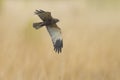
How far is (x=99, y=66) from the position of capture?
20.5 feet

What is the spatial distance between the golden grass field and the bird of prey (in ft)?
3.20

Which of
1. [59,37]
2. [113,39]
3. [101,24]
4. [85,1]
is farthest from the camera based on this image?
[85,1]

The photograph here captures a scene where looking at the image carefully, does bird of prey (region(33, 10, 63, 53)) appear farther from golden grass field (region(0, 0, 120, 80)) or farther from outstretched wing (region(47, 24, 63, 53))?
golden grass field (region(0, 0, 120, 80))

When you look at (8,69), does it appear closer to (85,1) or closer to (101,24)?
(101,24)

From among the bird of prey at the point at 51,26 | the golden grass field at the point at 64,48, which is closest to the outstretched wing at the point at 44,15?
the bird of prey at the point at 51,26

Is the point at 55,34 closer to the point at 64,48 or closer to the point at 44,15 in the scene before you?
the point at 44,15

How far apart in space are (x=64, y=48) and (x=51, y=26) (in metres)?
1.74

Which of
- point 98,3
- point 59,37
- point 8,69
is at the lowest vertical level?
point 98,3

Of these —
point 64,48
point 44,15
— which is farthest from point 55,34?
point 64,48

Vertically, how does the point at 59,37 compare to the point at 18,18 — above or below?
above

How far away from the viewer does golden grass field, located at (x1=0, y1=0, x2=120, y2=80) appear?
5996 mm

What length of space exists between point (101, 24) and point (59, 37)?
2749mm

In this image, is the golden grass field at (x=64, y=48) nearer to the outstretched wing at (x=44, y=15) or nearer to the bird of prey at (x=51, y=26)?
the bird of prey at (x=51, y=26)

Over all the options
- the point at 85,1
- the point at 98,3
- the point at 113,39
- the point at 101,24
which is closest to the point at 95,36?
the point at 113,39
